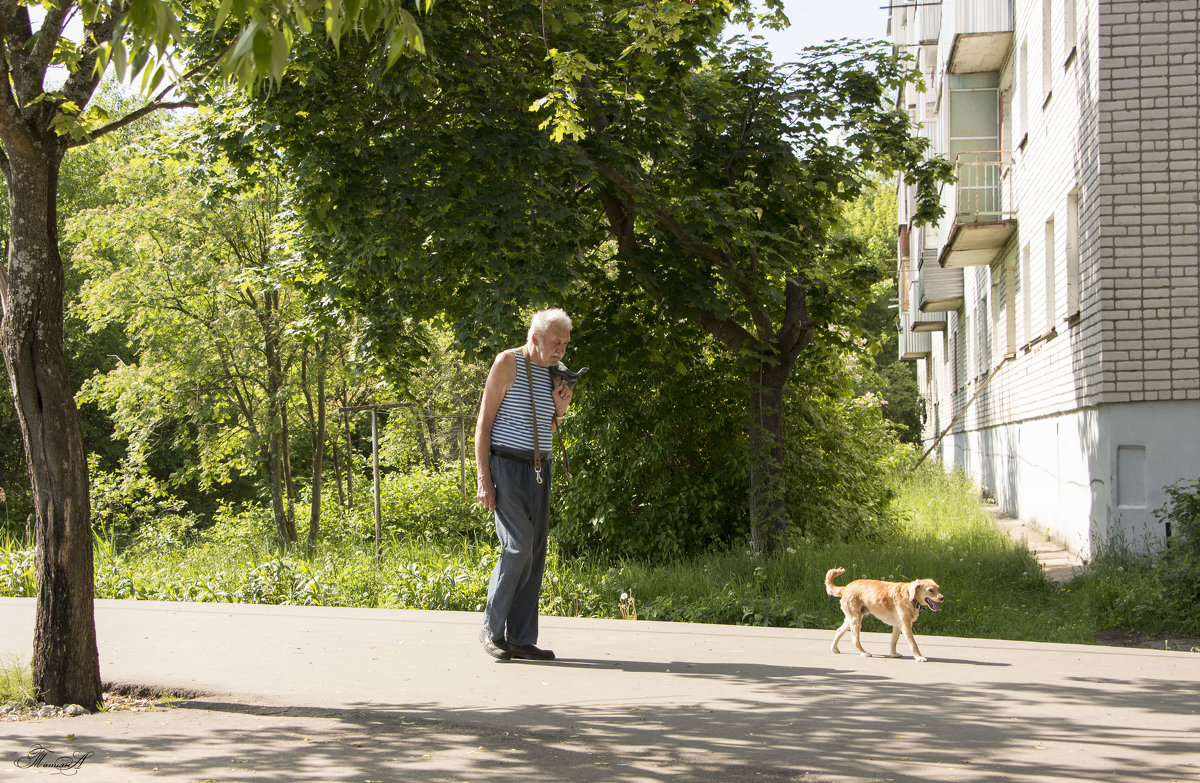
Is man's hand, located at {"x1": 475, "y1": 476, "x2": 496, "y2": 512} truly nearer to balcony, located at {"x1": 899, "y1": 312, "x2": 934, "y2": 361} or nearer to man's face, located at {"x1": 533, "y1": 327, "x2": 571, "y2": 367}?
man's face, located at {"x1": 533, "y1": 327, "x2": 571, "y2": 367}

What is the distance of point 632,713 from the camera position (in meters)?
5.04

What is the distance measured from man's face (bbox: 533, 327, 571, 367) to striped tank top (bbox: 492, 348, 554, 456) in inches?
2.8

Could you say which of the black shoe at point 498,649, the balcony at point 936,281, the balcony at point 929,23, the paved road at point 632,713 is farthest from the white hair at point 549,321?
the balcony at point 936,281

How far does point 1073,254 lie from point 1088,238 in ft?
4.28

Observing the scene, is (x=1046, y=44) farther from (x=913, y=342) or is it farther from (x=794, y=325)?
(x=913, y=342)

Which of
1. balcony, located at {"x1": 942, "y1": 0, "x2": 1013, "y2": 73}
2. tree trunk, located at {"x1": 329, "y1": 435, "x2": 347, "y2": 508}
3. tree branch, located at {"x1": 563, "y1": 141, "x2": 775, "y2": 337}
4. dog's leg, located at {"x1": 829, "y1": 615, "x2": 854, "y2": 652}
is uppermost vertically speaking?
balcony, located at {"x1": 942, "y1": 0, "x2": 1013, "y2": 73}

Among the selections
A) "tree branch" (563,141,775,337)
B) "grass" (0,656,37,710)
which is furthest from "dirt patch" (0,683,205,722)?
"tree branch" (563,141,775,337)

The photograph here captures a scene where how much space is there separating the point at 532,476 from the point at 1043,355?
1025cm

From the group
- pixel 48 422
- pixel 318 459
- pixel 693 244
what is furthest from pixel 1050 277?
pixel 318 459

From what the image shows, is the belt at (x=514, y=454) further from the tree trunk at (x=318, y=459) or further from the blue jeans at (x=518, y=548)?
the tree trunk at (x=318, y=459)

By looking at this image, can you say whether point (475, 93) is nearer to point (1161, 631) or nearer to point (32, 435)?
point (32, 435)

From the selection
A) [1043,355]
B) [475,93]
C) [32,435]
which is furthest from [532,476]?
[1043,355]

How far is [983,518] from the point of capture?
16.0 m

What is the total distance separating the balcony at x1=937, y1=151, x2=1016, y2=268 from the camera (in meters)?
16.9
